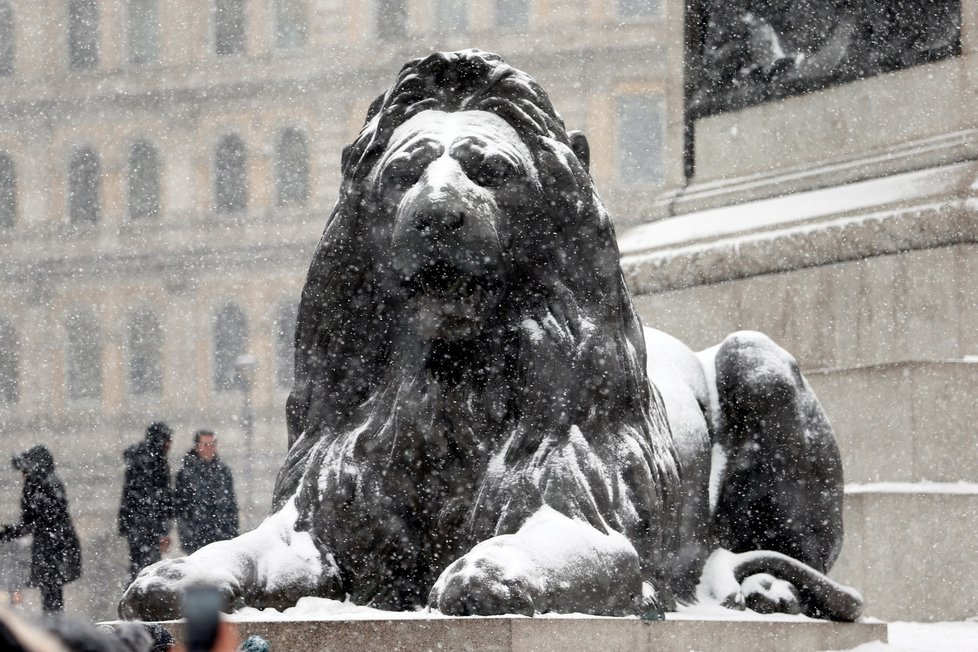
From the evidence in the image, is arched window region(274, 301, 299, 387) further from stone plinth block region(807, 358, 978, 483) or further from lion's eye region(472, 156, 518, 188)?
lion's eye region(472, 156, 518, 188)

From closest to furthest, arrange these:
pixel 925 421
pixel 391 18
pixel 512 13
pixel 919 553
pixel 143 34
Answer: pixel 919 553, pixel 925 421, pixel 512 13, pixel 391 18, pixel 143 34

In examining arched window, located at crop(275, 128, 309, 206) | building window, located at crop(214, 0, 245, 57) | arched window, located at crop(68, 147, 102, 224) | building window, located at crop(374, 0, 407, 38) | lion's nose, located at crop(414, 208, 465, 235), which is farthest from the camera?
building window, located at crop(214, 0, 245, 57)

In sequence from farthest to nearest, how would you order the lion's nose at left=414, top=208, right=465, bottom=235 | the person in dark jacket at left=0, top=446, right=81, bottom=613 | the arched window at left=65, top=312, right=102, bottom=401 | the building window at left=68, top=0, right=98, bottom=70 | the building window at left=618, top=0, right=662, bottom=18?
the building window at left=68, top=0, right=98, bottom=70 < the arched window at left=65, top=312, right=102, bottom=401 < the building window at left=618, top=0, right=662, bottom=18 < the person in dark jacket at left=0, top=446, right=81, bottom=613 < the lion's nose at left=414, top=208, right=465, bottom=235

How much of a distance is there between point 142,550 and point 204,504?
2.76 feet

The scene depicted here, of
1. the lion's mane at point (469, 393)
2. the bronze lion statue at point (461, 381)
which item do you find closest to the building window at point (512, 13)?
the bronze lion statue at point (461, 381)

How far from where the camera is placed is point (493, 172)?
4375 mm

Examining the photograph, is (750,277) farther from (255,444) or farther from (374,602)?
(255,444)

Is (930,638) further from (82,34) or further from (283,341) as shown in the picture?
(82,34)

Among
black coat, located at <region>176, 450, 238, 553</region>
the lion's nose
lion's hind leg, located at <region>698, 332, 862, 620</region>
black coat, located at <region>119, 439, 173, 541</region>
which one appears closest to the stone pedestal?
lion's hind leg, located at <region>698, 332, 862, 620</region>

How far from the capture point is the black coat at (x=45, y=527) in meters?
12.6

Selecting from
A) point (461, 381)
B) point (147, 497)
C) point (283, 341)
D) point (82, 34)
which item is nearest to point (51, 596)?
point (147, 497)

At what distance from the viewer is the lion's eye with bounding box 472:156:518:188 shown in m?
4.35

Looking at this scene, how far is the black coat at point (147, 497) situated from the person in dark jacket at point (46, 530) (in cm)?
40

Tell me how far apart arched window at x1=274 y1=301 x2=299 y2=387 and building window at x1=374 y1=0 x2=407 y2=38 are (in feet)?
25.7
